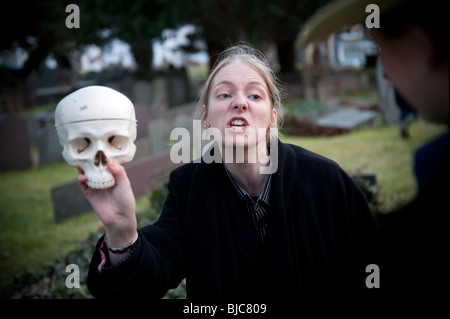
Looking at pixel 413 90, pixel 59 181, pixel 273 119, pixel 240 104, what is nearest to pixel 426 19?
pixel 413 90

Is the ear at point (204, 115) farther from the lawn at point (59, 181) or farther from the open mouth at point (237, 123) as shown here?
the lawn at point (59, 181)

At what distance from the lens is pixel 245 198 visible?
7.02ft

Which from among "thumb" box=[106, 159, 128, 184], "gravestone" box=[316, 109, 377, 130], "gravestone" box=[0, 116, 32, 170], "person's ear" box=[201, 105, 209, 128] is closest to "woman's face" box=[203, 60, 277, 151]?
"person's ear" box=[201, 105, 209, 128]

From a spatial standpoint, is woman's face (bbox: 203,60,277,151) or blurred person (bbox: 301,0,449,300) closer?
blurred person (bbox: 301,0,449,300)

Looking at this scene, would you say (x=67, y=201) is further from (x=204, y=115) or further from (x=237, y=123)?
(x=237, y=123)

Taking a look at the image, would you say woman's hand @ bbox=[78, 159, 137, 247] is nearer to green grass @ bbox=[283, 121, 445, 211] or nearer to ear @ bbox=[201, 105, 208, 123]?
ear @ bbox=[201, 105, 208, 123]

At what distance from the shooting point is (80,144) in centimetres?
186

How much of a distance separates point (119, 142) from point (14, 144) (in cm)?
930

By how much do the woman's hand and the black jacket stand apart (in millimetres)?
242

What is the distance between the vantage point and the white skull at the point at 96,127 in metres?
1.66

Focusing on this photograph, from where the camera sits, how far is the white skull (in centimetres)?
166

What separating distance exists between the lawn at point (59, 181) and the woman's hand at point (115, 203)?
377cm

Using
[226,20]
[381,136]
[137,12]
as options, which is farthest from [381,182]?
[137,12]
